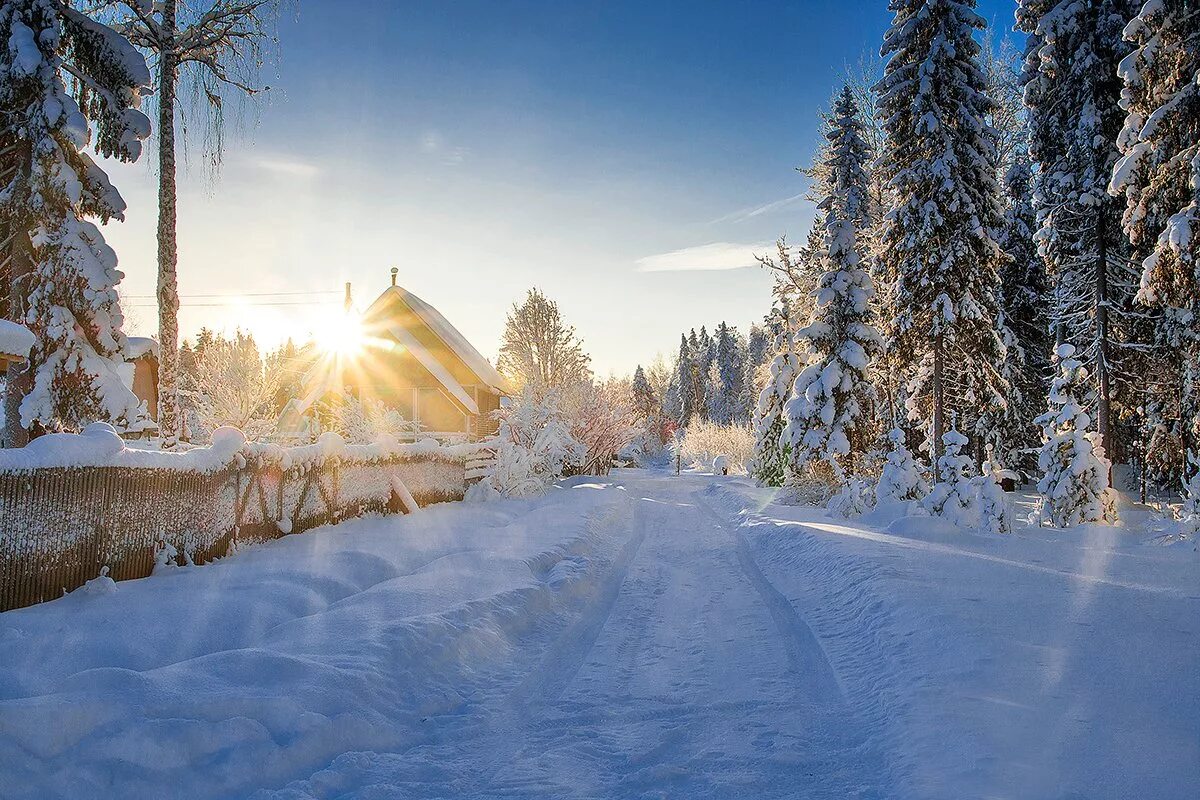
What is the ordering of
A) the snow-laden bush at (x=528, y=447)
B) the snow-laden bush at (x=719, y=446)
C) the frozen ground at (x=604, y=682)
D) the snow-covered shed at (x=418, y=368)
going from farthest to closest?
1. the snow-laden bush at (x=719, y=446)
2. the snow-covered shed at (x=418, y=368)
3. the snow-laden bush at (x=528, y=447)
4. the frozen ground at (x=604, y=682)

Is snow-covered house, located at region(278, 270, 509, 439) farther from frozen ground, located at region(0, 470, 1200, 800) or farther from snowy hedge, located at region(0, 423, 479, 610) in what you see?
frozen ground, located at region(0, 470, 1200, 800)

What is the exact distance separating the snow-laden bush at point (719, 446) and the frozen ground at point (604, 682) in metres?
26.3

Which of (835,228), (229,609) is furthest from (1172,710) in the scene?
(835,228)

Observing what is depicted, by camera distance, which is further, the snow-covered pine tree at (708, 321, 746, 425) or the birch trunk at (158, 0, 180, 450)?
the snow-covered pine tree at (708, 321, 746, 425)

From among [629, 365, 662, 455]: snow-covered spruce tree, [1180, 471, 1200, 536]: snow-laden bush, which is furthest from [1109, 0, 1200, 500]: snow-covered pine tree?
[629, 365, 662, 455]: snow-covered spruce tree

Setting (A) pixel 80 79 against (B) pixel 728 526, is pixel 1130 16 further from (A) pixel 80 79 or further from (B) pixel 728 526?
(A) pixel 80 79

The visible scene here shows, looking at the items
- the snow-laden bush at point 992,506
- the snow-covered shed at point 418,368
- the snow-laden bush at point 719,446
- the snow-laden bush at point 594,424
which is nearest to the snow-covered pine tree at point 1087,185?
the snow-laden bush at point 992,506

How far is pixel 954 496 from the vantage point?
42.8 feet

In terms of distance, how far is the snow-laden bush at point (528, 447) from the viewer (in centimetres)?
1945

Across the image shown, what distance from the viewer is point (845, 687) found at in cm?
525

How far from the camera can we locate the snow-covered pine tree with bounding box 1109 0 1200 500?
453 inches

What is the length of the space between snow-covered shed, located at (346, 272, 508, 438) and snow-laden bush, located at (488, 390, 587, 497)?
2.88 m

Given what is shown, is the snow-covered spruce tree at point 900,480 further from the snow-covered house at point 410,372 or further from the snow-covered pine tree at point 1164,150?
the snow-covered house at point 410,372

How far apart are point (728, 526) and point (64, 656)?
12589 mm
